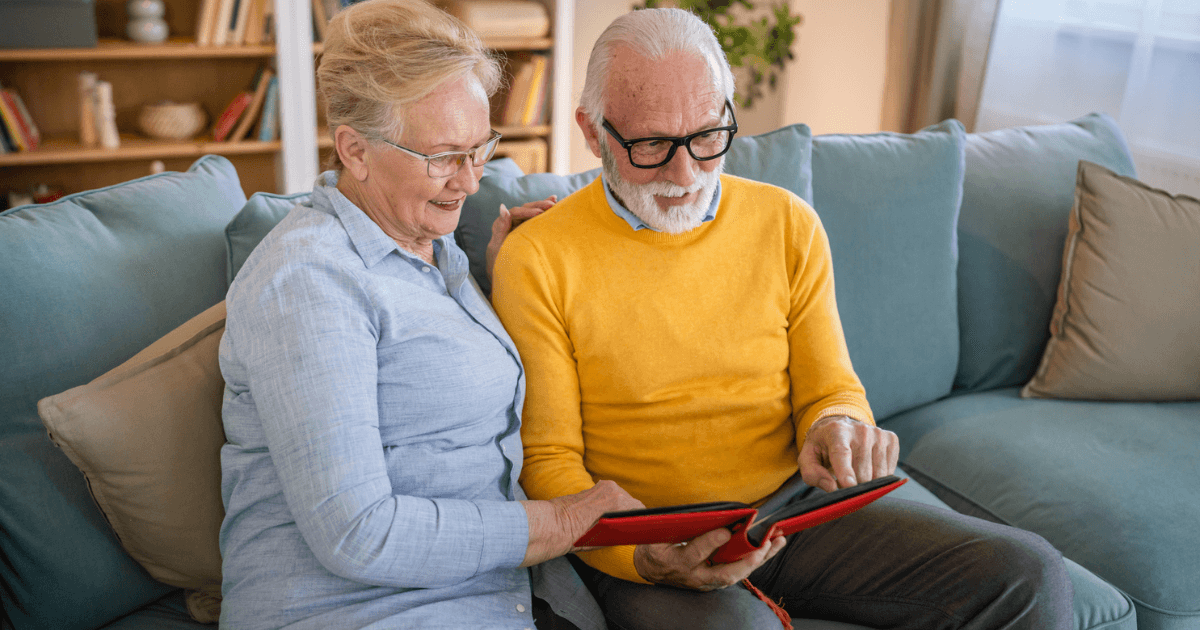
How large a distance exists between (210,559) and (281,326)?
0.40 metres

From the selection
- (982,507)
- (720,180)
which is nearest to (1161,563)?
(982,507)

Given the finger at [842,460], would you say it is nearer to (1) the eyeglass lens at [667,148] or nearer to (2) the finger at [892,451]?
(2) the finger at [892,451]

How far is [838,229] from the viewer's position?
5.52 feet

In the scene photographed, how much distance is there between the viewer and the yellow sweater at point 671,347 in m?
1.23

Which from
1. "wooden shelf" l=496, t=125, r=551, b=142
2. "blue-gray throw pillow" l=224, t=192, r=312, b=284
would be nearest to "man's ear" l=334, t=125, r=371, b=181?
"blue-gray throw pillow" l=224, t=192, r=312, b=284

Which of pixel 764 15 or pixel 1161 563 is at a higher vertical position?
pixel 764 15

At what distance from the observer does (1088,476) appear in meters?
1.48

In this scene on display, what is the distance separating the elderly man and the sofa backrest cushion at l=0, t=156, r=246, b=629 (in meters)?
0.52

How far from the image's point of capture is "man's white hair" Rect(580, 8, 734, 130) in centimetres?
118

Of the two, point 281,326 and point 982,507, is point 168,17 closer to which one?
point 281,326

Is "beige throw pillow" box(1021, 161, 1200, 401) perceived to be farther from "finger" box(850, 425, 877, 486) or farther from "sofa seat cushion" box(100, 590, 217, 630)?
"sofa seat cushion" box(100, 590, 217, 630)

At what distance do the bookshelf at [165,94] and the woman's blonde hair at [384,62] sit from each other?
2.21 m

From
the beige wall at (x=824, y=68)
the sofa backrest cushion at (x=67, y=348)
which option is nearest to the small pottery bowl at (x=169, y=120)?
the beige wall at (x=824, y=68)

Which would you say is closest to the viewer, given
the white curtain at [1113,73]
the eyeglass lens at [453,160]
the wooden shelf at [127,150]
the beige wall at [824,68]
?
the eyeglass lens at [453,160]
